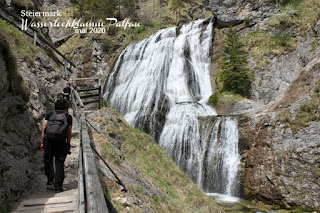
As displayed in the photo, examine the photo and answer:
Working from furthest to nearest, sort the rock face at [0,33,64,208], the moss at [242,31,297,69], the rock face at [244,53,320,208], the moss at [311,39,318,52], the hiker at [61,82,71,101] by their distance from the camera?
the moss at [242,31,297,69] → the moss at [311,39,318,52] → the rock face at [244,53,320,208] → the hiker at [61,82,71,101] → the rock face at [0,33,64,208]

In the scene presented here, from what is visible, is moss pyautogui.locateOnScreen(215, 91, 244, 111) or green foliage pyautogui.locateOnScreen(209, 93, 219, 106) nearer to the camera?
moss pyautogui.locateOnScreen(215, 91, 244, 111)

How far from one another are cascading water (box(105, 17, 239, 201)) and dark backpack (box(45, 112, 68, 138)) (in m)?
12.3

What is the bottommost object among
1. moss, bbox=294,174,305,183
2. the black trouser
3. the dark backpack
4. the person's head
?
moss, bbox=294,174,305,183

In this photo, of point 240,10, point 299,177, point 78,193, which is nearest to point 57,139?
point 78,193

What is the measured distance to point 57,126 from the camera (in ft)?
15.5

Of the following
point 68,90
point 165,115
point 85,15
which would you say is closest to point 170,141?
point 165,115

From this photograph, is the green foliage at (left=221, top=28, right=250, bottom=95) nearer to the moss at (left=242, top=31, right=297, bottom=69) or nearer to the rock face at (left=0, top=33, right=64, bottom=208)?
the moss at (left=242, top=31, right=297, bottom=69)

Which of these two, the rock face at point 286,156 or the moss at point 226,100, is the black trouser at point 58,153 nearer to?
the rock face at point 286,156

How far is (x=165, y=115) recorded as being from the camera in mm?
19766

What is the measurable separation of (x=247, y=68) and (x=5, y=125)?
22027 mm

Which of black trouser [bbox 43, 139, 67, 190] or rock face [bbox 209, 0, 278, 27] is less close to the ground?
rock face [bbox 209, 0, 278, 27]

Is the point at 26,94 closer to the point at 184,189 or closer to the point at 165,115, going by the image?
the point at 184,189

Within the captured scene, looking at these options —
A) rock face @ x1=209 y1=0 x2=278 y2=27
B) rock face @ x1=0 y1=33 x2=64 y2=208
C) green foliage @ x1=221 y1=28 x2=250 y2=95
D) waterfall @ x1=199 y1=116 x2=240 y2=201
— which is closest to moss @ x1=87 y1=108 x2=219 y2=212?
rock face @ x1=0 y1=33 x2=64 y2=208

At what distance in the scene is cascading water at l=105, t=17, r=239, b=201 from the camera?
15.5m
